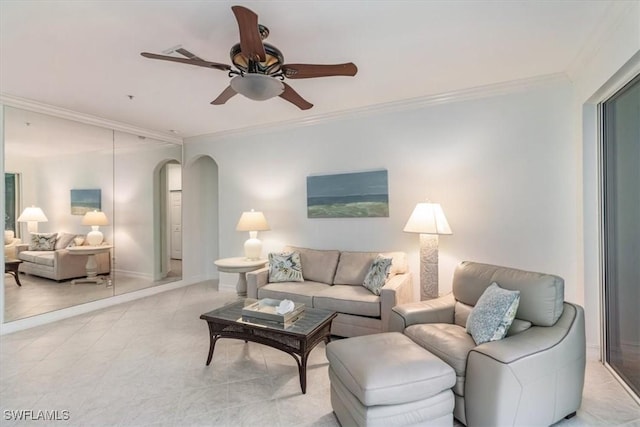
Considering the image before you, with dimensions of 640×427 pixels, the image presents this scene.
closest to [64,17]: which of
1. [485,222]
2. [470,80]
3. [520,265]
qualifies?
[470,80]

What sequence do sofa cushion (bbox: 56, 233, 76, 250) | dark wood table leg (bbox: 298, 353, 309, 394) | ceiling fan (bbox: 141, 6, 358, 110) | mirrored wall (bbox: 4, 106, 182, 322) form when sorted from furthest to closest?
sofa cushion (bbox: 56, 233, 76, 250) → mirrored wall (bbox: 4, 106, 182, 322) → dark wood table leg (bbox: 298, 353, 309, 394) → ceiling fan (bbox: 141, 6, 358, 110)

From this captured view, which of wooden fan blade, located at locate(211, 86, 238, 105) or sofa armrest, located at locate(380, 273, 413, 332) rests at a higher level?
wooden fan blade, located at locate(211, 86, 238, 105)

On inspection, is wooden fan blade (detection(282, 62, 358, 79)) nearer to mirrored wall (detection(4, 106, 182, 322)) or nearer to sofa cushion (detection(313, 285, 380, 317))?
sofa cushion (detection(313, 285, 380, 317))

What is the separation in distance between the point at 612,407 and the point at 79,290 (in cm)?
550

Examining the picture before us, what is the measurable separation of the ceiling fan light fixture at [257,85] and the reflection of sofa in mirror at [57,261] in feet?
11.3

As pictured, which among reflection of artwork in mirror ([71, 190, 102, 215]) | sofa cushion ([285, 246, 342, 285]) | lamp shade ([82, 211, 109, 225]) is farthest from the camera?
lamp shade ([82, 211, 109, 225])

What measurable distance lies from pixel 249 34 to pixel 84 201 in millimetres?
3655

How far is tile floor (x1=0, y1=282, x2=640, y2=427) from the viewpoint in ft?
6.27

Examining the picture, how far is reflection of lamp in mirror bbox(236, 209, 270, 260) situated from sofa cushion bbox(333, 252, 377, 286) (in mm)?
1234

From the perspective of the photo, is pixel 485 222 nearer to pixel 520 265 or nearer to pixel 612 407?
pixel 520 265

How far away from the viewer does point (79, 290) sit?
157 inches

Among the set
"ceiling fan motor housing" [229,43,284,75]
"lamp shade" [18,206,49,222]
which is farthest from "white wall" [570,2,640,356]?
"lamp shade" [18,206,49,222]

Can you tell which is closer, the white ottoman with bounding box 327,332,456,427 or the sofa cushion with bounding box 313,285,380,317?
the white ottoman with bounding box 327,332,456,427

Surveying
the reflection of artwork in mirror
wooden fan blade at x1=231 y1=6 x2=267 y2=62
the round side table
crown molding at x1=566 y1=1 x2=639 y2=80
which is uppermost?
crown molding at x1=566 y1=1 x2=639 y2=80
